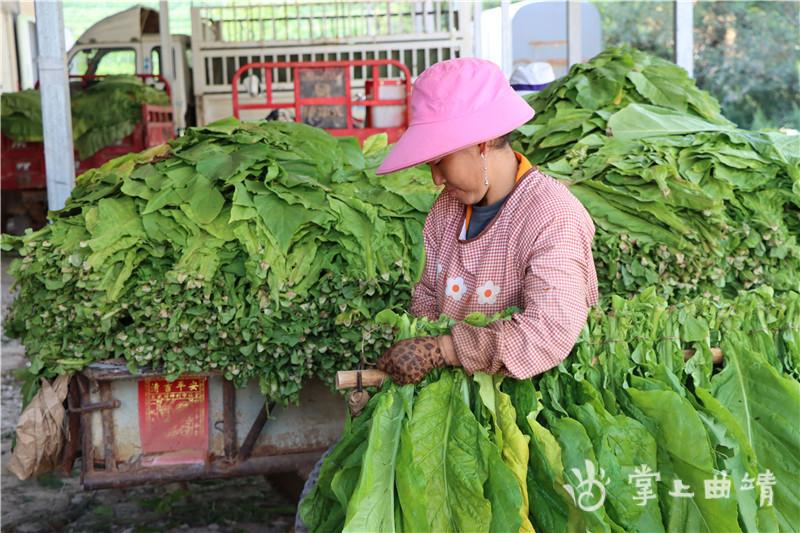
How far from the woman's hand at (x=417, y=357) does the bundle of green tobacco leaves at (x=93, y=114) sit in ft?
31.7

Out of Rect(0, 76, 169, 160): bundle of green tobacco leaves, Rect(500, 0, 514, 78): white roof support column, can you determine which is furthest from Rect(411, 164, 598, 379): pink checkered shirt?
Rect(0, 76, 169, 160): bundle of green tobacco leaves

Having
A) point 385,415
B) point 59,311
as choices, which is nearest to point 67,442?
point 59,311

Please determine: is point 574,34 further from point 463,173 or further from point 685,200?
point 463,173

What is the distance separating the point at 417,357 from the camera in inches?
80.0

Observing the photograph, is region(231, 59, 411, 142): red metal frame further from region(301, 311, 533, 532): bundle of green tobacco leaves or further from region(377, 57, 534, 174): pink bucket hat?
region(301, 311, 533, 532): bundle of green tobacco leaves

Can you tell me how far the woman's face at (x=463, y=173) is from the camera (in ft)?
7.35

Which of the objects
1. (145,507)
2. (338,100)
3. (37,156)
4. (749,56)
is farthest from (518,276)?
(749,56)

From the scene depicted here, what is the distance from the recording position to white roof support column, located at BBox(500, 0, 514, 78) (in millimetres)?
6746

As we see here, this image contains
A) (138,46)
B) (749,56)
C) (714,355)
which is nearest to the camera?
(714,355)

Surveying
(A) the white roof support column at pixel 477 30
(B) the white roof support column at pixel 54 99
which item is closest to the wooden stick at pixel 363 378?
(B) the white roof support column at pixel 54 99

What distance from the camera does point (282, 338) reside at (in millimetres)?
3311

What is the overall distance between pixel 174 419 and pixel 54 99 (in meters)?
2.10

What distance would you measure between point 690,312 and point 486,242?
55cm
